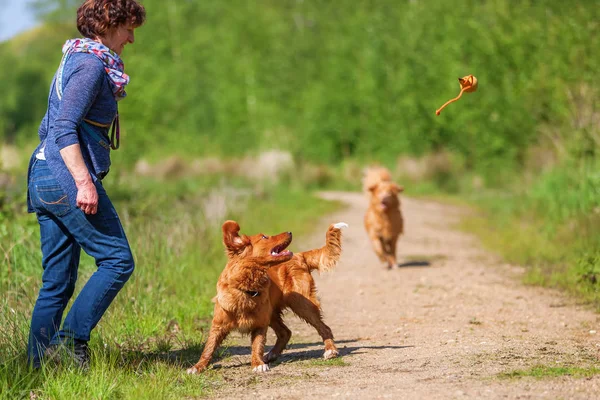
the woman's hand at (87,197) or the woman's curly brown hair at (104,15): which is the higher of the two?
the woman's curly brown hair at (104,15)

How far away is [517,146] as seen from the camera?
89.1 ft

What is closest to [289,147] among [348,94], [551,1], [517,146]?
[348,94]

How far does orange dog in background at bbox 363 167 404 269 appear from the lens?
1156 cm

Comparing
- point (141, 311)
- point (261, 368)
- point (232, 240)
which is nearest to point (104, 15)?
point (232, 240)

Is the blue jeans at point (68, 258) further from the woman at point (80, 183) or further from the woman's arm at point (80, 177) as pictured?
the woman's arm at point (80, 177)

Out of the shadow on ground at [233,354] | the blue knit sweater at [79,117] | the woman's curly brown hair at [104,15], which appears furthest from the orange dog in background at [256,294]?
the woman's curly brown hair at [104,15]

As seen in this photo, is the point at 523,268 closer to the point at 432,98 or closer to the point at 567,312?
the point at 567,312

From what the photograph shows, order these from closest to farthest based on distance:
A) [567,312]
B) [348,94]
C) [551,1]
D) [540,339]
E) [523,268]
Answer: [540,339] < [567,312] < [523,268] < [551,1] < [348,94]

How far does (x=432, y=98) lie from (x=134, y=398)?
30.1 metres

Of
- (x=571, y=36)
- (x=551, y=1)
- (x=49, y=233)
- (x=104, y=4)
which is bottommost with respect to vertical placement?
(x=49, y=233)

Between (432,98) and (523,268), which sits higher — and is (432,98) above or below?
above

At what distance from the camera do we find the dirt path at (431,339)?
191 inches

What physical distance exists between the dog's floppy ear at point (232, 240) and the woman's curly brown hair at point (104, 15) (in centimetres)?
152

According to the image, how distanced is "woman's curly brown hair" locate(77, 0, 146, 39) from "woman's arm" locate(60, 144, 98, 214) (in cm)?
78
